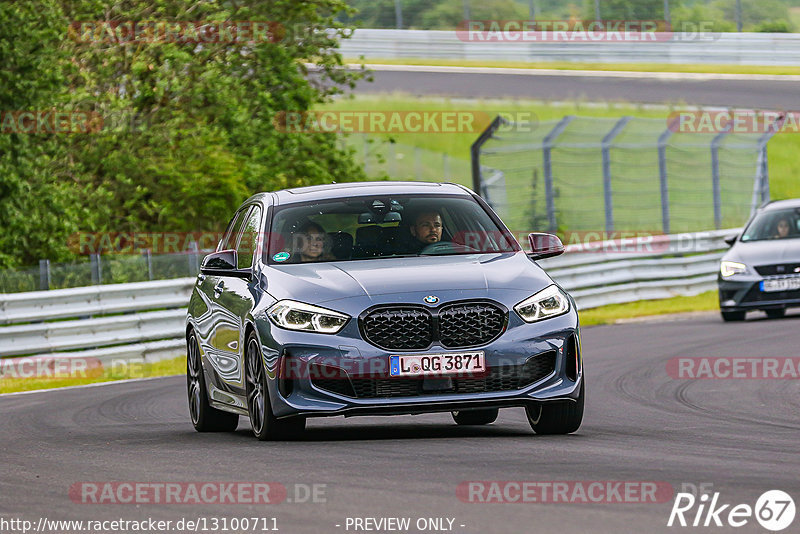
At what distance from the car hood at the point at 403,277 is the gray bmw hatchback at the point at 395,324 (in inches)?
0.4

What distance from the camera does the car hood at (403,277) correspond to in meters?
9.32

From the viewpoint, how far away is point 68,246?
23547 millimetres

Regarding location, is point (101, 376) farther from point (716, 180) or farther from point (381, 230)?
point (716, 180)

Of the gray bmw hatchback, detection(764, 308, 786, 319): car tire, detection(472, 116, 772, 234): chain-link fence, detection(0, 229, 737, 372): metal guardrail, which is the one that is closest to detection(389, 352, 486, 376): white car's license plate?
the gray bmw hatchback

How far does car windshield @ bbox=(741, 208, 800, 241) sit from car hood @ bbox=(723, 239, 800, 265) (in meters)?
0.23

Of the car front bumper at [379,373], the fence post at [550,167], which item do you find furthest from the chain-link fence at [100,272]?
the car front bumper at [379,373]

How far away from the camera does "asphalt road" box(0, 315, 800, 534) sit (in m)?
6.73

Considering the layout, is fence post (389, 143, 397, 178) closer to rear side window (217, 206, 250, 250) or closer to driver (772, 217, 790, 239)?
driver (772, 217, 790, 239)

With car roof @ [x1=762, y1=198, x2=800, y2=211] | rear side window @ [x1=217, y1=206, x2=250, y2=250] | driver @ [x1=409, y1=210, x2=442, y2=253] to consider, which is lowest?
car roof @ [x1=762, y1=198, x2=800, y2=211]

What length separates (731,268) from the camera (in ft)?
70.4

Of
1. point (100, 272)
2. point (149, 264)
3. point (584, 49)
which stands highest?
point (100, 272)

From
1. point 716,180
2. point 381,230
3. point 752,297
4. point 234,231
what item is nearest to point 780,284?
point 752,297

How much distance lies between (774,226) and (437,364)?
13.8 meters

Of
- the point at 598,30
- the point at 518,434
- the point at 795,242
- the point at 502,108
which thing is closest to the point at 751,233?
the point at 795,242
